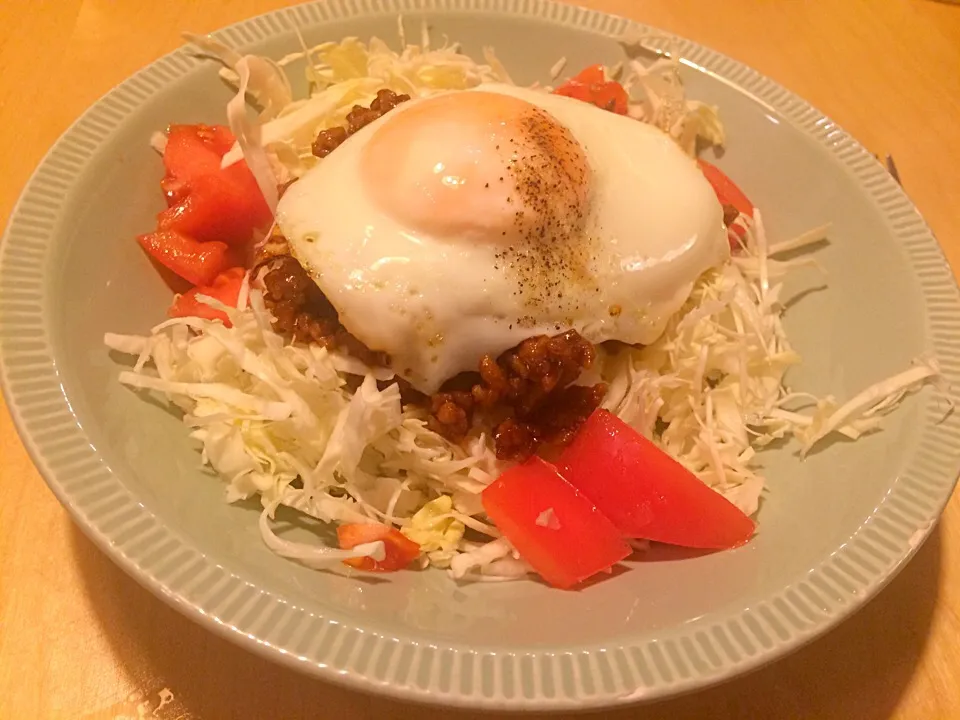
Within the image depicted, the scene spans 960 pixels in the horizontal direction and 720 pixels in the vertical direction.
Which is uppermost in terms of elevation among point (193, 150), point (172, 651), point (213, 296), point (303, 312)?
point (193, 150)

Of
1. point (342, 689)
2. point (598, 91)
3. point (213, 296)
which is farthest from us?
point (598, 91)

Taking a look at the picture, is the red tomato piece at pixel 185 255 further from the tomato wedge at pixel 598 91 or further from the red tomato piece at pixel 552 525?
the tomato wedge at pixel 598 91

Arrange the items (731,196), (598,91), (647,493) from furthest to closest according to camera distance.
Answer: (598,91), (731,196), (647,493)

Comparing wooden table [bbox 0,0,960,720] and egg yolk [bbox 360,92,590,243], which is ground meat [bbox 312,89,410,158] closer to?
egg yolk [bbox 360,92,590,243]

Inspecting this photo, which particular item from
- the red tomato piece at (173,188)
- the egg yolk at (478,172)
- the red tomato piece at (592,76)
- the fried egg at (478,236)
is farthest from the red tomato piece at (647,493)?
the red tomato piece at (592,76)

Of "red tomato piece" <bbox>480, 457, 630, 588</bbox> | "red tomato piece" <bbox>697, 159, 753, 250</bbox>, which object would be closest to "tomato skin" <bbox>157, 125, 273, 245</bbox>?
"red tomato piece" <bbox>480, 457, 630, 588</bbox>

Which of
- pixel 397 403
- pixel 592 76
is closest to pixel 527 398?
pixel 397 403

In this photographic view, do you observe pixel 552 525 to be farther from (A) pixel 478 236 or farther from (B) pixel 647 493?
(A) pixel 478 236
